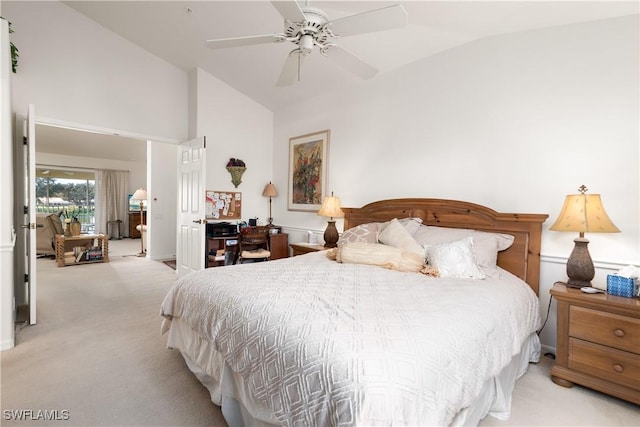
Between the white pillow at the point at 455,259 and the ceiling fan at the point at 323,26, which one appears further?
the white pillow at the point at 455,259

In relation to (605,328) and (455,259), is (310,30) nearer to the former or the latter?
(455,259)

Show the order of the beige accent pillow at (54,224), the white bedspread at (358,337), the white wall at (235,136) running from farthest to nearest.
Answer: the beige accent pillow at (54,224) → the white wall at (235,136) → the white bedspread at (358,337)

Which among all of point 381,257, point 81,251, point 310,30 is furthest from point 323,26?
point 81,251

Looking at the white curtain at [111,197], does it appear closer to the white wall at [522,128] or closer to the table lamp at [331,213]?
the table lamp at [331,213]

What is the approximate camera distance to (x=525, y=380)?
7.06 ft

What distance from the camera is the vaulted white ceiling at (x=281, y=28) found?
94.8 inches

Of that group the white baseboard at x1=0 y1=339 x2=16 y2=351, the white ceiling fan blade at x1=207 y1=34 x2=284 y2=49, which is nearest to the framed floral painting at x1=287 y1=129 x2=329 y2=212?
the white ceiling fan blade at x1=207 y1=34 x2=284 y2=49

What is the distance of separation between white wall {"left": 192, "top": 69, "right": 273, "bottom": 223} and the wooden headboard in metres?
2.46

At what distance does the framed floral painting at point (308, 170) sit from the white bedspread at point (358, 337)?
94.9 inches

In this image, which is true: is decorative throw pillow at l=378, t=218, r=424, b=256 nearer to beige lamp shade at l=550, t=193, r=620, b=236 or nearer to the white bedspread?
the white bedspread

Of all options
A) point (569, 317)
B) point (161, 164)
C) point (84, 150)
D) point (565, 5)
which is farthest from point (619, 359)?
point (84, 150)

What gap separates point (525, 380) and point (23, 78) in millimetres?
5770

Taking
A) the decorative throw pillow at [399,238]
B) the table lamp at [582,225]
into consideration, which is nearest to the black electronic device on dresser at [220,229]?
the decorative throw pillow at [399,238]

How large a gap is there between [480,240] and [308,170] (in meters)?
2.70
